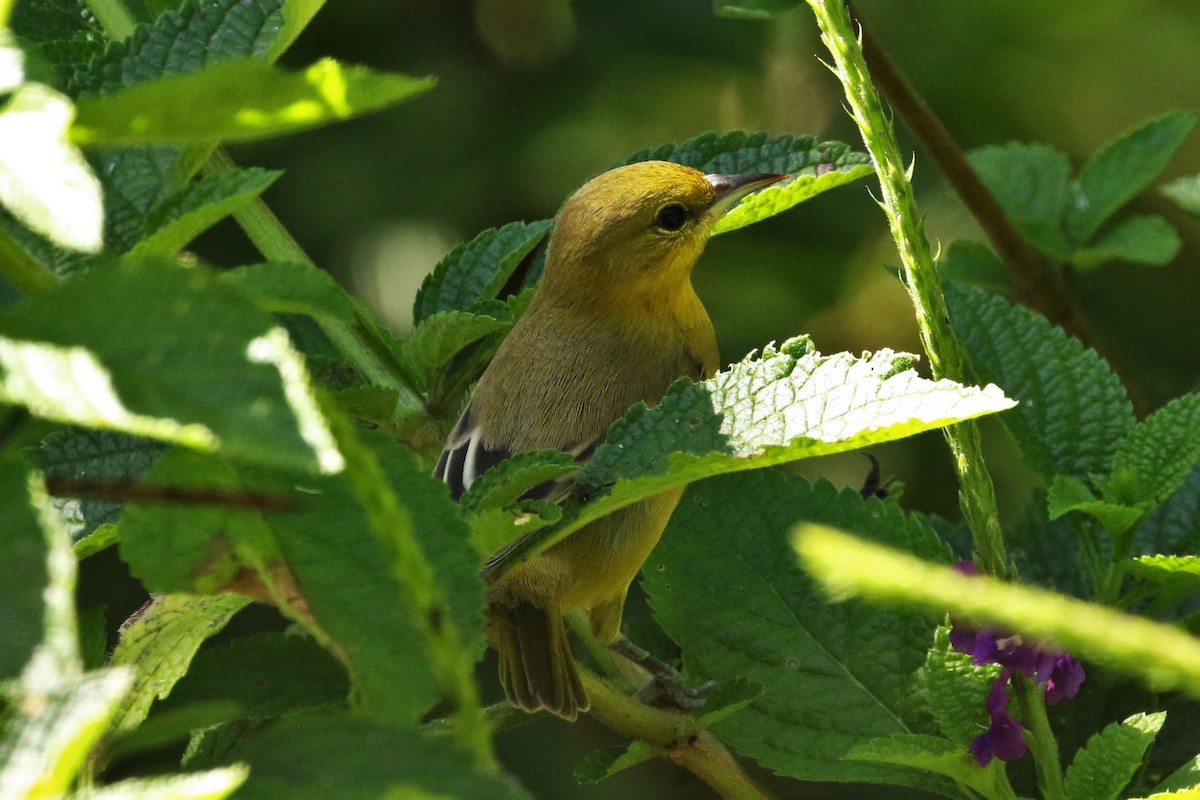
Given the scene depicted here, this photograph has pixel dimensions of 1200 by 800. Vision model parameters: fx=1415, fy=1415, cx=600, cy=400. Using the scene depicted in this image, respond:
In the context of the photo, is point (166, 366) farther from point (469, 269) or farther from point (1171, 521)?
point (1171, 521)

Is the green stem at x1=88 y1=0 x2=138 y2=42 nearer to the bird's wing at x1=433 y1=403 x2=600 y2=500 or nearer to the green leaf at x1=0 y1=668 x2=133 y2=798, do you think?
the bird's wing at x1=433 y1=403 x2=600 y2=500

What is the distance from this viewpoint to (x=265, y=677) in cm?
148

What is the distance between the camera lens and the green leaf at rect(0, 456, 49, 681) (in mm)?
727

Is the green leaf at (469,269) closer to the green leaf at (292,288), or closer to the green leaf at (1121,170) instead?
the green leaf at (292,288)

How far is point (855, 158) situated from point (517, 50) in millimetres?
2251

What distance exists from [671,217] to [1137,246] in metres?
1.08

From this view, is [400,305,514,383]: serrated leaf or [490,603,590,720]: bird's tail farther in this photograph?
[490,603,590,720]: bird's tail

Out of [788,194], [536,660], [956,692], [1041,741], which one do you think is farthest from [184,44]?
[536,660]

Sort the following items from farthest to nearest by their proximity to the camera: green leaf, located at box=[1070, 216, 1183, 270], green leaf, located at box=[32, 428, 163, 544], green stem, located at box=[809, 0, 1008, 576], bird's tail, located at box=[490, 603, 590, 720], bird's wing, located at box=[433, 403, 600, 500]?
green leaf, located at box=[1070, 216, 1183, 270] → bird's wing, located at box=[433, 403, 600, 500] → bird's tail, located at box=[490, 603, 590, 720] → green leaf, located at box=[32, 428, 163, 544] → green stem, located at box=[809, 0, 1008, 576]

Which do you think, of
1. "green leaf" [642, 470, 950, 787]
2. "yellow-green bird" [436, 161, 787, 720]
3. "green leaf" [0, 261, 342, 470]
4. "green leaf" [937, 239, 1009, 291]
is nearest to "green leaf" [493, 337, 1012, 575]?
"green leaf" [642, 470, 950, 787]

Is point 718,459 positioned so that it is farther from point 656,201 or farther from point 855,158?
point 656,201

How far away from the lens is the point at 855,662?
1720mm

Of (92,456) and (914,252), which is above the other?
(914,252)

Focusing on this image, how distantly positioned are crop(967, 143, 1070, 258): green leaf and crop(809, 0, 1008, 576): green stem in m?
1.38
